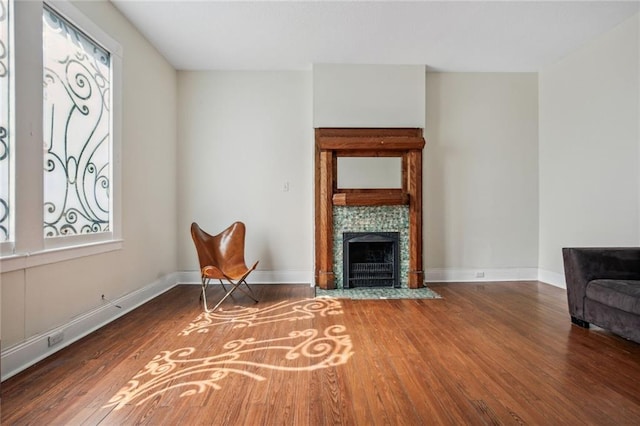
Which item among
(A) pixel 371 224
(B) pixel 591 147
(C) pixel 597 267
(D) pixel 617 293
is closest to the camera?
(D) pixel 617 293

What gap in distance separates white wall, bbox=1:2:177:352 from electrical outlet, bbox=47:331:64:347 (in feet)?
0.22

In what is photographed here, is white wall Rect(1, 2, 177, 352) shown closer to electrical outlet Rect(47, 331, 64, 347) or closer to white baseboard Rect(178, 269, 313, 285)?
electrical outlet Rect(47, 331, 64, 347)

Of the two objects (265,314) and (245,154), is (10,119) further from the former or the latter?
(245,154)

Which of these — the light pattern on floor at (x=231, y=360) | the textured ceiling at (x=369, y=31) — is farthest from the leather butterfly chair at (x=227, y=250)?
the textured ceiling at (x=369, y=31)

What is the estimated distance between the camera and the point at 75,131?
2.63 m

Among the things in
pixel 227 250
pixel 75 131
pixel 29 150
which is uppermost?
pixel 75 131

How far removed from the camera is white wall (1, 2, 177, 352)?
213 centimetres

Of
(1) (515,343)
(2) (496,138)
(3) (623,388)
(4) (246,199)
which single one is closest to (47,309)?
(4) (246,199)

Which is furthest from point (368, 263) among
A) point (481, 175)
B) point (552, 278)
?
point (552, 278)

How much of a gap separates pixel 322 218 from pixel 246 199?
1.10m

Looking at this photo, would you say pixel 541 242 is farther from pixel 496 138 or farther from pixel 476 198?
pixel 496 138

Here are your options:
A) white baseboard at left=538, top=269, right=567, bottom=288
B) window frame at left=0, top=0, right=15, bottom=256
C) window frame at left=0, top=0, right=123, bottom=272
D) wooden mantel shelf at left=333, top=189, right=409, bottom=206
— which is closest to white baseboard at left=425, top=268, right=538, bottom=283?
white baseboard at left=538, top=269, right=567, bottom=288

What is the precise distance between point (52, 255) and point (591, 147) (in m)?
5.23

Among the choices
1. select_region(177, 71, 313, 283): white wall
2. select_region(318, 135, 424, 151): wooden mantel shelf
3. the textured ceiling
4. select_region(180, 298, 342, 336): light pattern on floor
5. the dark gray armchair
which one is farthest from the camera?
select_region(177, 71, 313, 283): white wall
